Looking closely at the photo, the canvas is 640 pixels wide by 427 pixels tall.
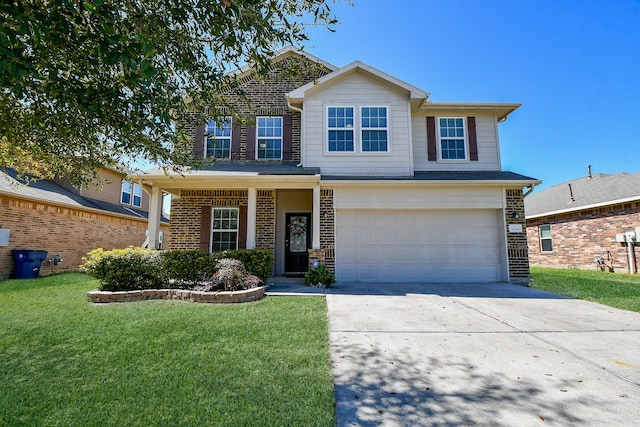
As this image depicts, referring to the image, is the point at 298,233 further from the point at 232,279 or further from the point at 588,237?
the point at 588,237

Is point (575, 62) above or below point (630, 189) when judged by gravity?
above

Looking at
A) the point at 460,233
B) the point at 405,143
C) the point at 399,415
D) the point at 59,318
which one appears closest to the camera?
the point at 399,415

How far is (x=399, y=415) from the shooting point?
8.24 feet

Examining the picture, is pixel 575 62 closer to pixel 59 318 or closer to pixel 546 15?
pixel 546 15

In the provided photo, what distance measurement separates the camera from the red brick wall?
33.6 ft

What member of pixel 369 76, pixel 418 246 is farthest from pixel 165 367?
pixel 369 76

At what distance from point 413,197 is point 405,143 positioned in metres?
1.91

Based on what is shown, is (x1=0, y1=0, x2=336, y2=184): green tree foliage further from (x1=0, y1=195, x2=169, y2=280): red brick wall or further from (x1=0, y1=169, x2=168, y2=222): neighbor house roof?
(x1=0, y1=195, x2=169, y2=280): red brick wall

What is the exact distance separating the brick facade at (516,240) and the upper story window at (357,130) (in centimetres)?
404

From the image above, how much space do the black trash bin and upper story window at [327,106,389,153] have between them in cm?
1069

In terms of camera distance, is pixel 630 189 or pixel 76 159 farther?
pixel 630 189

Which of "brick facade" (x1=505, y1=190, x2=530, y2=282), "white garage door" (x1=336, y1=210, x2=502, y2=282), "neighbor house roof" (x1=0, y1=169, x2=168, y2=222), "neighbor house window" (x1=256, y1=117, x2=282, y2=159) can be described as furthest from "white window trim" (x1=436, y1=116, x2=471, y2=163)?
"neighbor house roof" (x1=0, y1=169, x2=168, y2=222)

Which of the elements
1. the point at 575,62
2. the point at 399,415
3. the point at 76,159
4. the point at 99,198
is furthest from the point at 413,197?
the point at 99,198

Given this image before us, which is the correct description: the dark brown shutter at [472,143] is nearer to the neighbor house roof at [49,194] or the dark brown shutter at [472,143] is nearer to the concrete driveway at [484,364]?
the concrete driveway at [484,364]
